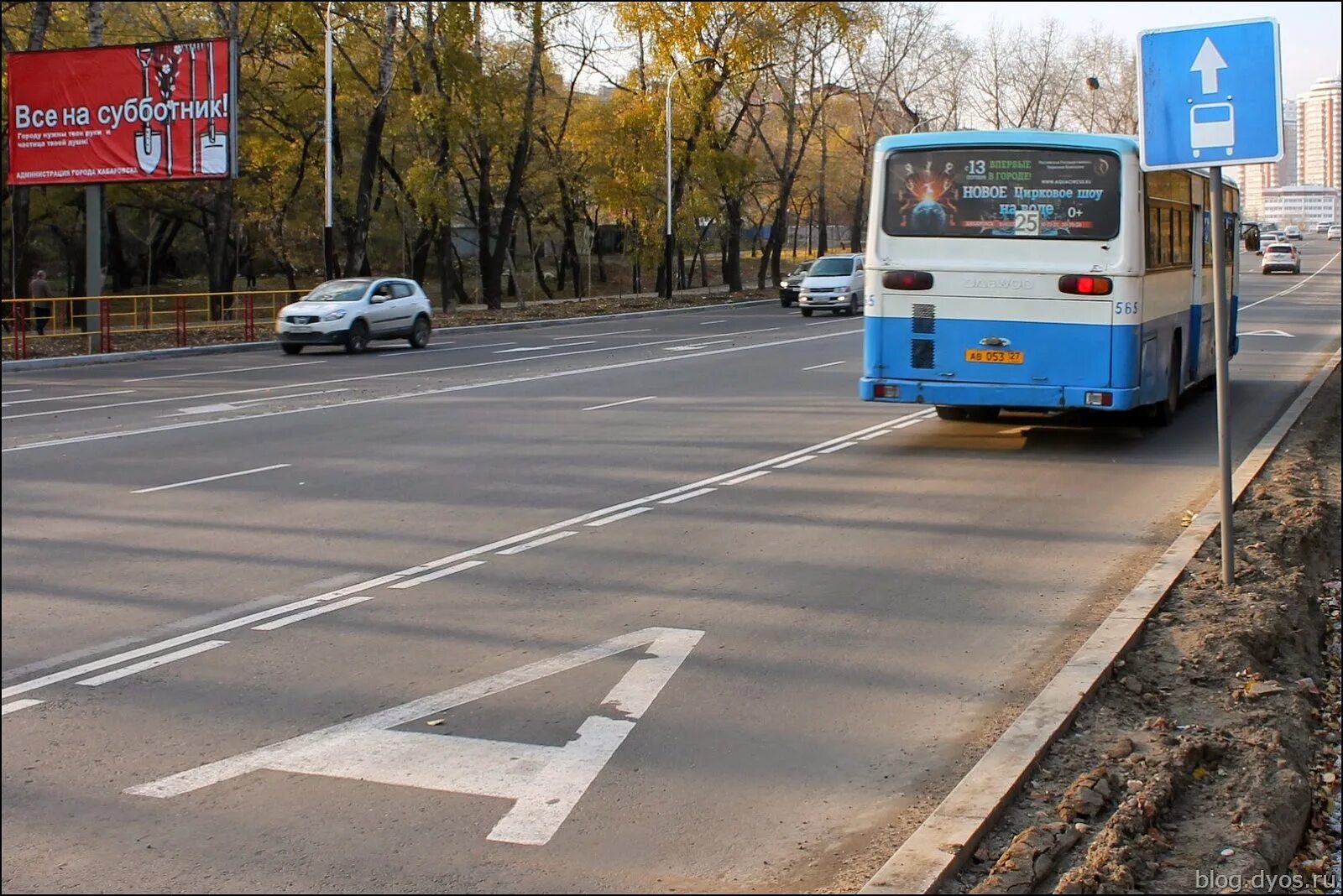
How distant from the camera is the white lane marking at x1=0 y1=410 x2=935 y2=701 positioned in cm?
693

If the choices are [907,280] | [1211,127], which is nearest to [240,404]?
[907,280]

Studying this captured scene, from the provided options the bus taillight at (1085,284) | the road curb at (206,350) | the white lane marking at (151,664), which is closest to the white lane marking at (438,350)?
the road curb at (206,350)

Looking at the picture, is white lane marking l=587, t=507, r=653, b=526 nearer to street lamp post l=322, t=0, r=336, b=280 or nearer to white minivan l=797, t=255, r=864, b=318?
street lamp post l=322, t=0, r=336, b=280

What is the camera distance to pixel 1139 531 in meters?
10.8

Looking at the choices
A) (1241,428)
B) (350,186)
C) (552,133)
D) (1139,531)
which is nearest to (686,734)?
(1139,531)

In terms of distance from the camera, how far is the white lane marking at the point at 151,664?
685 centimetres

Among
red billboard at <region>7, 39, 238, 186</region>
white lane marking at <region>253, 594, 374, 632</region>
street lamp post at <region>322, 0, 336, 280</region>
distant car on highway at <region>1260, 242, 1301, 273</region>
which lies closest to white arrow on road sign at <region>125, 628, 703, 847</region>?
white lane marking at <region>253, 594, 374, 632</region>

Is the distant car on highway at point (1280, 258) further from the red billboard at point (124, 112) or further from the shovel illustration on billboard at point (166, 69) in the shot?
the shovel illustration on billboard at point (166, 69)

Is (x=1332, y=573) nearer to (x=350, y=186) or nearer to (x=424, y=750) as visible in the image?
(x=424, y=750)

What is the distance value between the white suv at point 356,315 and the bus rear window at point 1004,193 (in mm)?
17427

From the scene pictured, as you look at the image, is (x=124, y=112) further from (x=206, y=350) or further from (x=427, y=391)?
(x=427, y=391)

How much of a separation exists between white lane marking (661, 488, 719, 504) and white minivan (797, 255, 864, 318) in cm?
3399

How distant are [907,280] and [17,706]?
10.4m

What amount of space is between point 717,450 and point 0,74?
109ft
